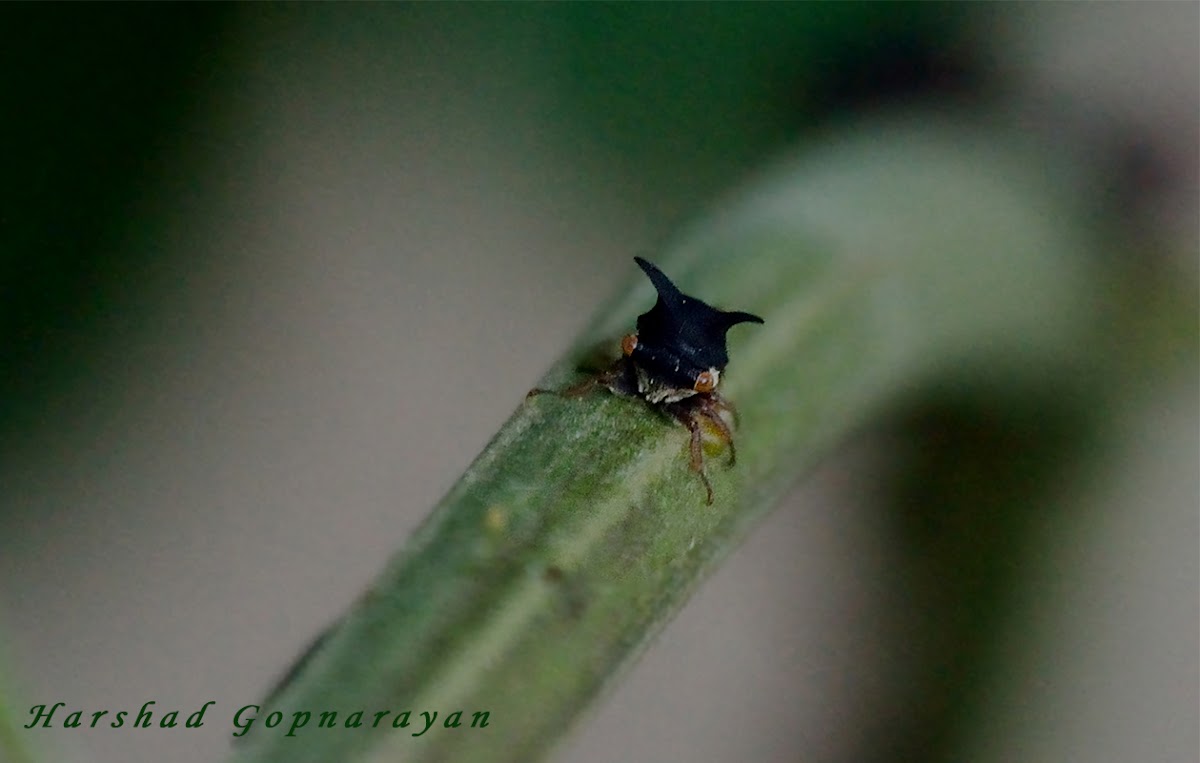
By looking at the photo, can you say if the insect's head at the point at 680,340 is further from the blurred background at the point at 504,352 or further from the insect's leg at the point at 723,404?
the blurred background at the point at 504,352

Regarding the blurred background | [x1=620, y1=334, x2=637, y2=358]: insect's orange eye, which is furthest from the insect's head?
the blurred background

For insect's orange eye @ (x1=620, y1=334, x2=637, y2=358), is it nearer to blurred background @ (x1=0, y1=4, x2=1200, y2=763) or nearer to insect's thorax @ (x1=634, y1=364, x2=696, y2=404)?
insect's thorax @ (x1=634, y1=364, x2=696, y2=404)

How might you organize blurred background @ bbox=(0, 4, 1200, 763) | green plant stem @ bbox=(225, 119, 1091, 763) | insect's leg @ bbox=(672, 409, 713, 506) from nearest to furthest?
green plant stem @ bbox=(225, 119, 1091, 763), insect's leg @ bbox=(672, 409, 713, 506), blurred background @ bbox=(0, 4, 1200, 763)

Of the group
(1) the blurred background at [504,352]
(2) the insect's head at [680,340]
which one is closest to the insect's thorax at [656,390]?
(2) the insect's head at [680,340]

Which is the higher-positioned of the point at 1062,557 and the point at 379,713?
the point at 1062,557

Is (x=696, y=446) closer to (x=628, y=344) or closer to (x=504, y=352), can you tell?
(x=628, y=344)

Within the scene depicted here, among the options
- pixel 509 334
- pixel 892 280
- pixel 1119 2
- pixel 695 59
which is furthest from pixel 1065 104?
pixel 509 334

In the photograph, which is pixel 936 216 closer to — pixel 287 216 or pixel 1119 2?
pixel 1119 2
